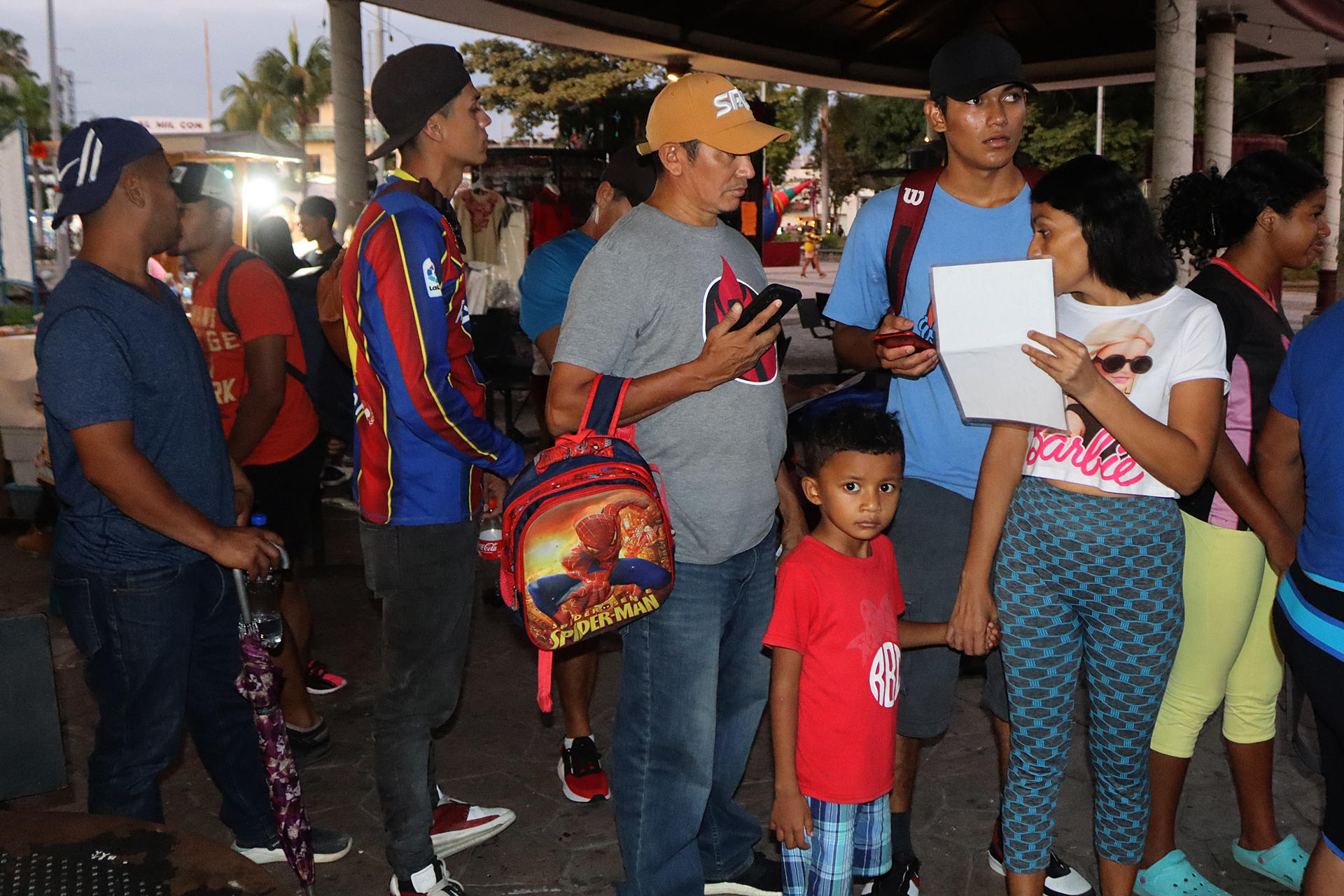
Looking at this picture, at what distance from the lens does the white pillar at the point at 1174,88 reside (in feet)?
43.1

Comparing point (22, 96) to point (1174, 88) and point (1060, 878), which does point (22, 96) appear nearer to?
point (1174, 88)

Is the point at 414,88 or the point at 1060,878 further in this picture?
the point at 1060,878

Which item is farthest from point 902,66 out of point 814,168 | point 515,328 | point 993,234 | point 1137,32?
point 814,168

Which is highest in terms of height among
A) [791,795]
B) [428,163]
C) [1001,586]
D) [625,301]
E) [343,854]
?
[428,163]

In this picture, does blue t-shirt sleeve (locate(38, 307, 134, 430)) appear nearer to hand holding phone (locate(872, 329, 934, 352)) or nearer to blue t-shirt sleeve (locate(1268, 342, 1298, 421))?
hand holding phone (locate(872, 329, 934, 352))

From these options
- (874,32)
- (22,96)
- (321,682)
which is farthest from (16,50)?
(321,682)

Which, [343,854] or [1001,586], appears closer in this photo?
[1001,586]

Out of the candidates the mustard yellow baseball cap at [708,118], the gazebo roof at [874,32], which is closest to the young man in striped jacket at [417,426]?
the mustard yellow baseball cap at [708,118]

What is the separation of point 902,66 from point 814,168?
37.3 m

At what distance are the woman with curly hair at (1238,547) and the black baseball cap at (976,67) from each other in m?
0.82

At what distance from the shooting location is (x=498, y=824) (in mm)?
3818

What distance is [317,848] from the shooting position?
3.67 m

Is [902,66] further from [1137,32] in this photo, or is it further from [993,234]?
[993,234]

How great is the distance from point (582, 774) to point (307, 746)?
1206mm
